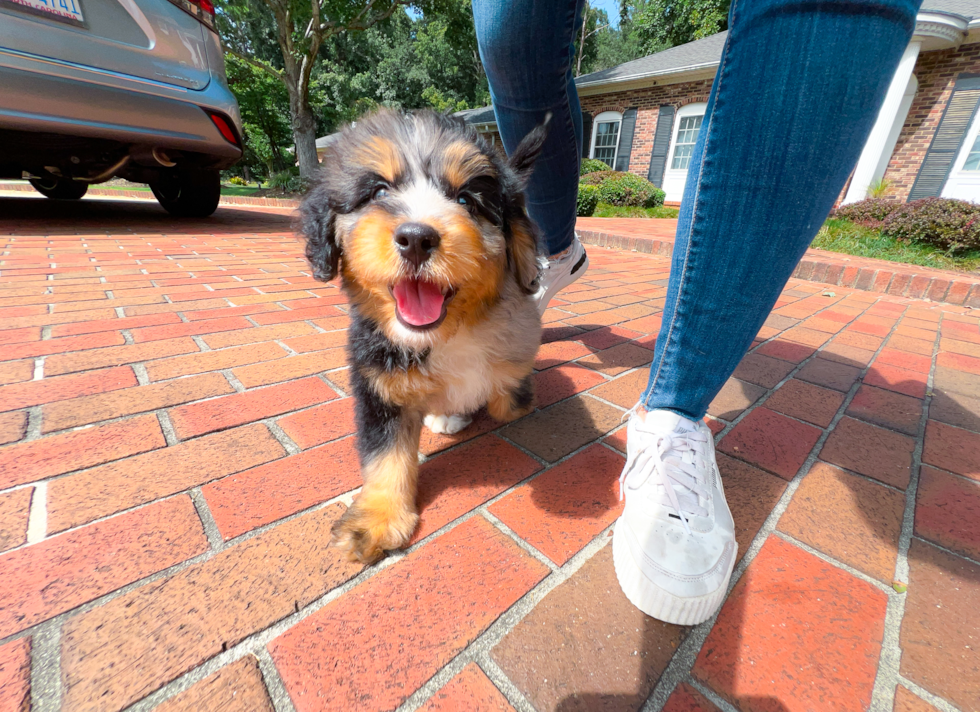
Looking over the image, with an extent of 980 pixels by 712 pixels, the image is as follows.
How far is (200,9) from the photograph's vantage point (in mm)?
4730

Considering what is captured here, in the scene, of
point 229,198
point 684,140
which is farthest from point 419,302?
point 684,140

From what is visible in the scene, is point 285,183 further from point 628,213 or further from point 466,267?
point 466,267

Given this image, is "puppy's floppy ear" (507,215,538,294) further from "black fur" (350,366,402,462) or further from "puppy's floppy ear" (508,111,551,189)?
"black fur" (350,366,402,462)

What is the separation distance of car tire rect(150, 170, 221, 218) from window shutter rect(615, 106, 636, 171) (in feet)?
48.3

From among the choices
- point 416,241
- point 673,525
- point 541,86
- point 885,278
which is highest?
point 541,86

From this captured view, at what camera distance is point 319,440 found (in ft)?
6.05

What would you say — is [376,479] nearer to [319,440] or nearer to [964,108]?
[319,440]

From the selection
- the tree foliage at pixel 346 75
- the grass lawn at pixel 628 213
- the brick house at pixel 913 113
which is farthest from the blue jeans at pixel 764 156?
the tree foliage at pixel 346 75

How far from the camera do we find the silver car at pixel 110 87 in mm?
3820

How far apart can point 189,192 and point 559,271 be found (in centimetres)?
730

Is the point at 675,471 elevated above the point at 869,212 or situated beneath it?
elevated above

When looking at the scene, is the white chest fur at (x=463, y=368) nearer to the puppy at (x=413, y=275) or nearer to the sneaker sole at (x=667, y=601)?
the puppy at (x=413, y=275)

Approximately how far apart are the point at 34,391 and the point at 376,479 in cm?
179

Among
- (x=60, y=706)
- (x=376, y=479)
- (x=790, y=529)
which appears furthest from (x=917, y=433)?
(x=60, y=706)
